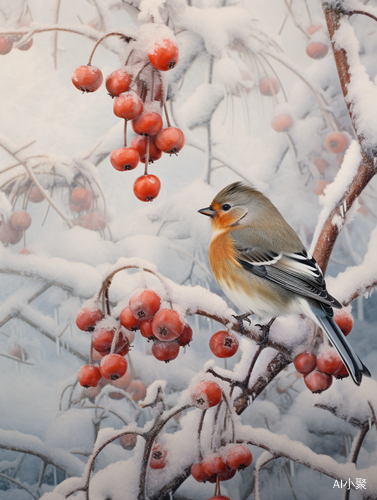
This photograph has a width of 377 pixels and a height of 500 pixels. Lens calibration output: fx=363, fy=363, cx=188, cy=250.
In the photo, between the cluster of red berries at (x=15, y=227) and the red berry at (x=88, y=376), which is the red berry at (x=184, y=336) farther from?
the cluster of red berries at (x=15, y=227)

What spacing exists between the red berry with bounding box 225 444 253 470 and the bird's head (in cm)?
43

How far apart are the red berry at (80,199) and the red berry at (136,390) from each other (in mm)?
432

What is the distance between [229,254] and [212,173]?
0.26 meters

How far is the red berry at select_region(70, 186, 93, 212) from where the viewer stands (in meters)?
0.88

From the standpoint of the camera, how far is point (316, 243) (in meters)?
0.79

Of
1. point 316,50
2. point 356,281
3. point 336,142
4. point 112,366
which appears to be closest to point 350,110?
point 336,142

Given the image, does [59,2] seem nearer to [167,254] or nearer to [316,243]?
[167,254]

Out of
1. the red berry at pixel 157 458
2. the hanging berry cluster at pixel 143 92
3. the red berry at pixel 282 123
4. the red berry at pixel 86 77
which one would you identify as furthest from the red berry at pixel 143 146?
the red berry at pixel 157 458

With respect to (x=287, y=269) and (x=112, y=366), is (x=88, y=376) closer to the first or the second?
(x=112, y=366)

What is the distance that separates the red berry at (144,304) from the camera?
0.57 meters

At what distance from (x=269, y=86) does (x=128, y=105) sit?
0.52m

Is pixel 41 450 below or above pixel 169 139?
below

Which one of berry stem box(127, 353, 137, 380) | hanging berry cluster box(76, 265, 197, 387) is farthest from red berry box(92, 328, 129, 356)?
berry stem box(127, 353, 137, 380)

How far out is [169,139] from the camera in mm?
587
